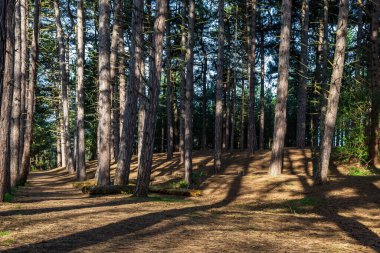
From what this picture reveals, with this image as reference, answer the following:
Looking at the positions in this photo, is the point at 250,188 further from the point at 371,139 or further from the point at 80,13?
the point at 80,13

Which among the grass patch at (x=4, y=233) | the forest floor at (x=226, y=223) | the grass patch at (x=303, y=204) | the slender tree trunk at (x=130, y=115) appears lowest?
the grass patch at (x=303, y=204)

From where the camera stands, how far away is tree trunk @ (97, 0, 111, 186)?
46.0 feet

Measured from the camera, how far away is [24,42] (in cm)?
1545

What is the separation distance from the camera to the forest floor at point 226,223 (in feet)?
17.5

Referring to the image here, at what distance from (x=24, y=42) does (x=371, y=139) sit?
16082 millimetres

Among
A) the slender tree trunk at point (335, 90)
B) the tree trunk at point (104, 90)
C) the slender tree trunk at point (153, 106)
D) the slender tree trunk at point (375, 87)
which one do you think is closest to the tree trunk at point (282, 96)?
the slender tree trunk at point (335, 90)

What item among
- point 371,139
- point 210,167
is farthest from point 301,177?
point 210,167

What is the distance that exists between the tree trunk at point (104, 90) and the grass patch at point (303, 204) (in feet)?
23.7

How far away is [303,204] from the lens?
1088 centimetres

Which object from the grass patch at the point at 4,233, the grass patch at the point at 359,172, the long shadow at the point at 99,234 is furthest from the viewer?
the grass patch at the point at 359,172

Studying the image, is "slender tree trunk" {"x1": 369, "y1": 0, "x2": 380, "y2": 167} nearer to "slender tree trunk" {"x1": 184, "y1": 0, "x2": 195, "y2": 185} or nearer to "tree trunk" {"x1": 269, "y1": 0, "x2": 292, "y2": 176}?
"tree trunk" {"x1": 269, "y1": 0, "x2": 292, "y2": 176}

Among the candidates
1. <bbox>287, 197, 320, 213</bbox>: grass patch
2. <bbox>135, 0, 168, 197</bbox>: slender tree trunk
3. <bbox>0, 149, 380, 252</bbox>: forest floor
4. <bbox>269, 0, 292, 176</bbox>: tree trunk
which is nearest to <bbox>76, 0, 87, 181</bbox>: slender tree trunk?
<bbox>0, 149, 380, 252</bbox>: forest floor

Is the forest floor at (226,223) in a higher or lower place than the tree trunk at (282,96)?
lower

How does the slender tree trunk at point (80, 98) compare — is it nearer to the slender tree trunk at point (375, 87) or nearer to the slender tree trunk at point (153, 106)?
the slender tree trunk at point (153, 106)
